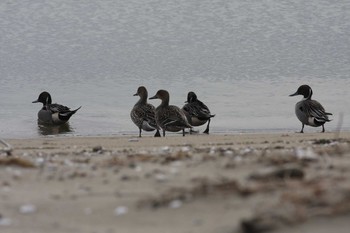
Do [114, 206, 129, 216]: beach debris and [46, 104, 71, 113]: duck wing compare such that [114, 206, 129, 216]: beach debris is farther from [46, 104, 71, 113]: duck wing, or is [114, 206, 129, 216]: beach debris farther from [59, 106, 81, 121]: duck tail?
[59, 106, 81, 121]: duck tail

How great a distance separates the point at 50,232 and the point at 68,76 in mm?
20388

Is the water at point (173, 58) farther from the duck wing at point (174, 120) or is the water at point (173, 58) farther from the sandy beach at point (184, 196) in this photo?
the sandy beach at point (184, 196)

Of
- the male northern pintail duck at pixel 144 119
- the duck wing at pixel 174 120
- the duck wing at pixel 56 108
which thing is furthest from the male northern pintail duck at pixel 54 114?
the duck wing at pixel 174 120

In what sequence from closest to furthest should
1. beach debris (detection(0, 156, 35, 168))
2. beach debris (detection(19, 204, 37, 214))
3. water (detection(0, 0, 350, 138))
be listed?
1. beach debris (detection(19, 204, 37, 214))
2. beach debris (detection(0, 156, 35, 168))
3. water (detection(0, 0, 350, 138))

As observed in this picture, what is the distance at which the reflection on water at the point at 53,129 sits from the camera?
65.2 ft

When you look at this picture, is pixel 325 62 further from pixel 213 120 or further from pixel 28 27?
pixel 28 27

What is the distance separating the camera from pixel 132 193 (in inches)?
Answer: 283

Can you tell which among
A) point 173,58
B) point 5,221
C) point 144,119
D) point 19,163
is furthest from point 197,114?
point 5,221

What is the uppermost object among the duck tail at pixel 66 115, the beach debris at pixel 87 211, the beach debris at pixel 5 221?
the duck tail at pixel 66 115

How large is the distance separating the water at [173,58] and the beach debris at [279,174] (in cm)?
1193

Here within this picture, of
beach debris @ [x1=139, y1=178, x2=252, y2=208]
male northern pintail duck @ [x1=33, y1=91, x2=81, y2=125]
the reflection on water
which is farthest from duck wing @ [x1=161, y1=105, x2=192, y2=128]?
beach debris @ [x1=139, y1=178, x2=252, y2=208]

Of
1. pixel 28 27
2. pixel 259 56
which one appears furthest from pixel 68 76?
pixel 28 27

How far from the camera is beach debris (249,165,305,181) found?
281 inches

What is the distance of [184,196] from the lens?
6848mm
